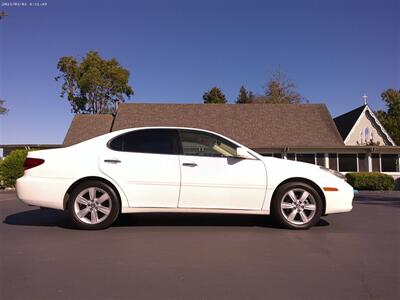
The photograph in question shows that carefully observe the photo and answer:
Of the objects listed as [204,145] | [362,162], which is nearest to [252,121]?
[362,162]

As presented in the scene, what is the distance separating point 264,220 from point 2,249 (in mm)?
4000

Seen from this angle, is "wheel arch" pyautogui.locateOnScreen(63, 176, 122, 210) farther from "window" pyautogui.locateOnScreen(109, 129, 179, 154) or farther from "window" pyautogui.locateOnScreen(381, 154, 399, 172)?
"window" pyautogui.locateOnScreen(381, 154, 399, 172)

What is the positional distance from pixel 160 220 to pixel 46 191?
1946mm

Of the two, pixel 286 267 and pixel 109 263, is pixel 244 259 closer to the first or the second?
pixel 286 267

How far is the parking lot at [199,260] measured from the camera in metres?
3.65

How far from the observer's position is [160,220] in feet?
23.1

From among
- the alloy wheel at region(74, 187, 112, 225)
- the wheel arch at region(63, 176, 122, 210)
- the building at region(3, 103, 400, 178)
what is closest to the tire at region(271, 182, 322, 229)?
the wheel arch at region(63, 176, 122, 210)

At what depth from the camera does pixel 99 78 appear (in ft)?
168

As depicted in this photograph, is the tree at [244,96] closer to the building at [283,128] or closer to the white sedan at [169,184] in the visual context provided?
the building at [283,128]

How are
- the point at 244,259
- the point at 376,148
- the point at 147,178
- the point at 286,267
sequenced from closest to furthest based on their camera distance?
the point at 286,267
the point at 244,259
the point at 147,178
the point at 376,148

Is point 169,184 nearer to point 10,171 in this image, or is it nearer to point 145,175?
point 145,175

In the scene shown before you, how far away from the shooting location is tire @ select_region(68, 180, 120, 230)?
6020mm

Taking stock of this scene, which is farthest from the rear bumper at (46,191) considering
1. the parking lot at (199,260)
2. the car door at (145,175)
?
the car door at (145,175)

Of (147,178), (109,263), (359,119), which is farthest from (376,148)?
(109,263)
